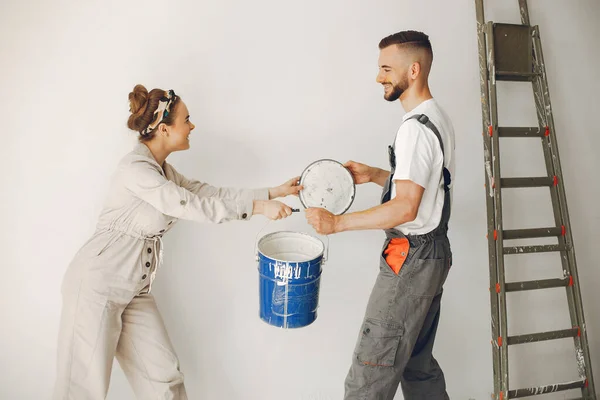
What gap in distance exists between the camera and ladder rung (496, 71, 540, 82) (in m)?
3.01

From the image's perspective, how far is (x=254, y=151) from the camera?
115 inches

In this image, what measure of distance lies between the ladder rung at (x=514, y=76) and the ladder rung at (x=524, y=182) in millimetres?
585

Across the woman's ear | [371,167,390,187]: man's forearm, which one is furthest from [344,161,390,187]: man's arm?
the woman's ear

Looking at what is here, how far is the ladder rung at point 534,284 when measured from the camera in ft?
9.71

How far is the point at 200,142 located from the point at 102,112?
0.51 meters

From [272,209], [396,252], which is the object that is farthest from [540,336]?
[272,209]

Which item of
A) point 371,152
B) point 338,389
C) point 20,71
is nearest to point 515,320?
point 338,389

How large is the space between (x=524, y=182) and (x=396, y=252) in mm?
1101

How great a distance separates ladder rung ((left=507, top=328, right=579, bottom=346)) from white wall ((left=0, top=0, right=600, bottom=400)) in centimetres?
42

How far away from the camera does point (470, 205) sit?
334 centimetres

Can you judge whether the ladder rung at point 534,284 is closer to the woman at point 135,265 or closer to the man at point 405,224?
the man at point 405,224

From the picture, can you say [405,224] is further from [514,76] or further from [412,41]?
[514,76]

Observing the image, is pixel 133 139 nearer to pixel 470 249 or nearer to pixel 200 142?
pixel 200 142

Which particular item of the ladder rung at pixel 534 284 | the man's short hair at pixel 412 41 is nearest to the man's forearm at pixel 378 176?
the man's short hair at pixel 412 41
